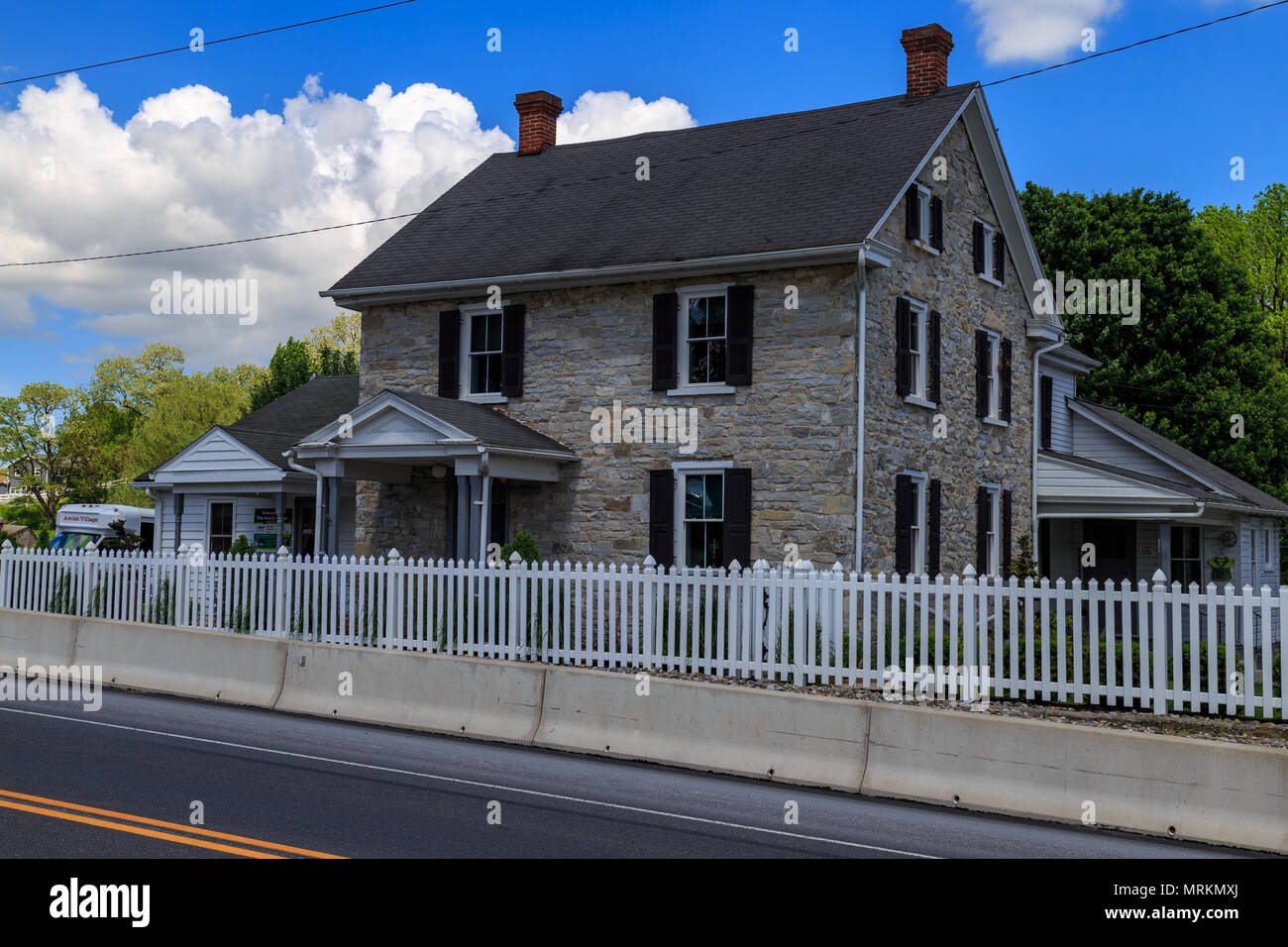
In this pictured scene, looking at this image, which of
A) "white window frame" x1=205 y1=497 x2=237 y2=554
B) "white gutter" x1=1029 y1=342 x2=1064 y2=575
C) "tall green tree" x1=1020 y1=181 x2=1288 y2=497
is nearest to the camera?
"white gutter" x1=1029 y1=342 x2=1064 y2=575

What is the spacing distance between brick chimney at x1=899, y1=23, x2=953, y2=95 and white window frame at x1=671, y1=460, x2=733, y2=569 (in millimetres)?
8689

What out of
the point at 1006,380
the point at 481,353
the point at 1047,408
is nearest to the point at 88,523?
the point at 481,353

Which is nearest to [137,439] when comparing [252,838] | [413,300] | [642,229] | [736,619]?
[413,300]

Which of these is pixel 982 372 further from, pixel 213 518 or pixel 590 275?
pixel 213 518

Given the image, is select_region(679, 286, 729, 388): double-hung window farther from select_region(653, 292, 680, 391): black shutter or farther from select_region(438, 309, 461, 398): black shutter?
select_region(438, 309, 461, 398): black shutter

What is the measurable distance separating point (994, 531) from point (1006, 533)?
29.7 inches

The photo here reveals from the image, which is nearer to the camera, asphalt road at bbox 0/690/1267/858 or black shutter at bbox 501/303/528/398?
asphalt road at bbox 0/690/1267/858

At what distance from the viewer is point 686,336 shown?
802 inches

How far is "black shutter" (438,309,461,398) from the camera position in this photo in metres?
22.4

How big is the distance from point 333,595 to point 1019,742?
9977 mm

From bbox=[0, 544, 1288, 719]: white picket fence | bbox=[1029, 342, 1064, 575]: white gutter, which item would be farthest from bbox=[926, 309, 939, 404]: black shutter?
bbox=[1029, 342, 1064, 575]: white gutter

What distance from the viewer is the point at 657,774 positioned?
1041 centimetres

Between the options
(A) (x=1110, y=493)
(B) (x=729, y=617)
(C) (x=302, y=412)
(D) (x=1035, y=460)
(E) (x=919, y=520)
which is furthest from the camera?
(C) (x=302, y=412)
